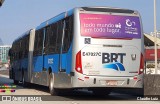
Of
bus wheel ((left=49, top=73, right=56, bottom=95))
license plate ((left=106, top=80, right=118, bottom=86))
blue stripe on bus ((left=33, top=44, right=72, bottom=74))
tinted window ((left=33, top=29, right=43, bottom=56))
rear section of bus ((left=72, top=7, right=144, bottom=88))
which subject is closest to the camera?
rear section of bus ((left=72, top=7, right=144, bottom=88))

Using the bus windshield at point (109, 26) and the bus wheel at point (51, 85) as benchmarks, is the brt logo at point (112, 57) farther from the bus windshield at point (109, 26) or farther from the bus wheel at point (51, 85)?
the bus wheel at point (51, 85)

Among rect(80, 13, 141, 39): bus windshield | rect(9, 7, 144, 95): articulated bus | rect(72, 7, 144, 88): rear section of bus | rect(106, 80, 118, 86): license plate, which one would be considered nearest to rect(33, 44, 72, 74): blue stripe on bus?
rect(9, 7, 144, 95): articulated bus

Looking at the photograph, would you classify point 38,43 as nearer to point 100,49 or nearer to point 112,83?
point 100,49

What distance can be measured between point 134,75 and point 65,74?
101 inches

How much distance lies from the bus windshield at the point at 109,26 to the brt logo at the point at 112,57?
2.17 ft

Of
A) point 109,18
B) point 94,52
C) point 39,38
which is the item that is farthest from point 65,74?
point 39,38

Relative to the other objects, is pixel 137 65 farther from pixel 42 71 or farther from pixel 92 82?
pixel 42 71

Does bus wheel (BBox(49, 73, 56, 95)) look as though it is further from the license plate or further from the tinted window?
the license plate

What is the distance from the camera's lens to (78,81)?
15.1 meters

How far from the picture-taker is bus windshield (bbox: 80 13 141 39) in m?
15.4

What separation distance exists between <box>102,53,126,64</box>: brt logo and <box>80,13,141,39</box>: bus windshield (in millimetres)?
662

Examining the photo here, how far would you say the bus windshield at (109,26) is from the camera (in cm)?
1545

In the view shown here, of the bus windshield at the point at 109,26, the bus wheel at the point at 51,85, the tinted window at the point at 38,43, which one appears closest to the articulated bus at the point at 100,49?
the bus windshield at the point at 109,26

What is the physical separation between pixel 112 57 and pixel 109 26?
3.74ft
